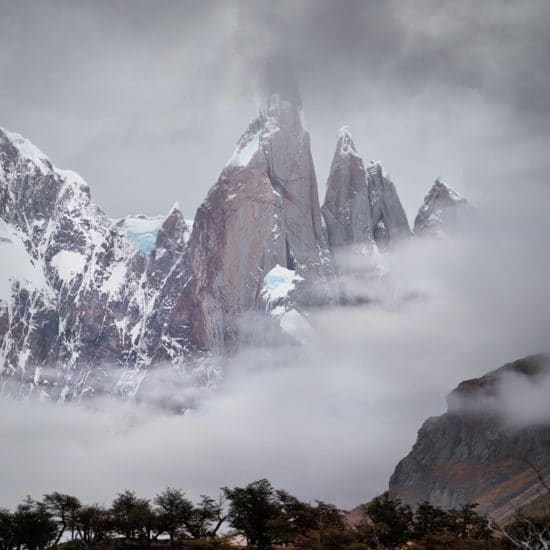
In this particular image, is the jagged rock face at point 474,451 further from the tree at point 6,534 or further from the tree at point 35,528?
the tree at point 6,534

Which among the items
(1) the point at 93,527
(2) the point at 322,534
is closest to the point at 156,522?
(1) the point at 93,527

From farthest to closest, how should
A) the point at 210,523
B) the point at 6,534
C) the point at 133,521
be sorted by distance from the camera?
the point at 210,523, the point at 6,534, the point at 133,521

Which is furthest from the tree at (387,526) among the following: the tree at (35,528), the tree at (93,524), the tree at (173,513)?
the tree at (35,528)

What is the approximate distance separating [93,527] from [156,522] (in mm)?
7954

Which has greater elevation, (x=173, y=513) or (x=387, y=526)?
(x=173, y=513)

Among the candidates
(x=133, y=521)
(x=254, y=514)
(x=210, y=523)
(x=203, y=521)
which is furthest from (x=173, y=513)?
(x=254, y=514)

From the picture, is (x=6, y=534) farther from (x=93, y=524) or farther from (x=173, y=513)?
(x=173, y=513)

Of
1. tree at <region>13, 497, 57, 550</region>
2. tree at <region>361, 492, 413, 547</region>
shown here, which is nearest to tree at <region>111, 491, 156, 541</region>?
tree at <region>13, 497, 57, 550</region>

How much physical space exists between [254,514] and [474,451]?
108604 millimetres

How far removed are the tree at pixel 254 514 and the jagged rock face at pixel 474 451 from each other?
3084 inches

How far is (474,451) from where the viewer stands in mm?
180375

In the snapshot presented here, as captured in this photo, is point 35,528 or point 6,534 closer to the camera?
point 6,534

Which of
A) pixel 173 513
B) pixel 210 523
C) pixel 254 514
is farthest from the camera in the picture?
pixel 210 523

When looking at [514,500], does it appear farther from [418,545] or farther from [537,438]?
[418,545]
